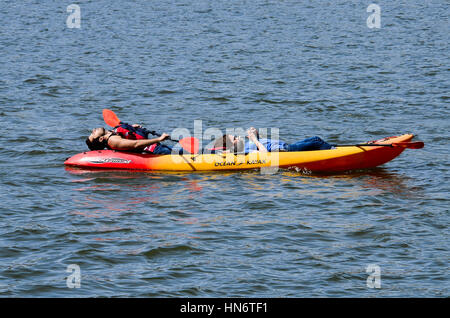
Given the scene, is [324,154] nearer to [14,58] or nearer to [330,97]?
[330,97]

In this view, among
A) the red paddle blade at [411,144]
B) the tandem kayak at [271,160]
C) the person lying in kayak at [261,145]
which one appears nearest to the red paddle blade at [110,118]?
the tandem kayak at [271,160]

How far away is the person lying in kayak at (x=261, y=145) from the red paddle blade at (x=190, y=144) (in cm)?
32

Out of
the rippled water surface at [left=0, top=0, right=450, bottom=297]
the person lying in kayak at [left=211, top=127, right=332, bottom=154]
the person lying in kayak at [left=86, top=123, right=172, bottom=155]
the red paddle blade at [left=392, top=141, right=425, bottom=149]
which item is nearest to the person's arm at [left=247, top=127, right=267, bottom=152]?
the person lying in kayak at [left=211, top=127, right=332, bottom=154]

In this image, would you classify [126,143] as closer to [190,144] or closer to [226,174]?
[190,144]

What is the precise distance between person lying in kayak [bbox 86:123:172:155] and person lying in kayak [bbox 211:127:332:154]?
40.2 inches

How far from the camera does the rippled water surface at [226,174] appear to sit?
760 centimetres

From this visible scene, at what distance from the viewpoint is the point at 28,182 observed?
36.4ft

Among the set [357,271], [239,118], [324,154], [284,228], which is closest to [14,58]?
[239,118]

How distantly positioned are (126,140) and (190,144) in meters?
1.09

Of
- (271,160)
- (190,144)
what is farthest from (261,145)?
(190,144)

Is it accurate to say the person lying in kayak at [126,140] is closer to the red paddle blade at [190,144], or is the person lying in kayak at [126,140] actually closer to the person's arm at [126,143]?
the person's arm at [126,143]

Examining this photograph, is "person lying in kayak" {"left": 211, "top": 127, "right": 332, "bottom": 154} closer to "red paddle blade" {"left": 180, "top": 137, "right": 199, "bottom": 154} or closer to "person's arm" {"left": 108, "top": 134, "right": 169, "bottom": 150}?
"red paddle blade" {"left": 180, "top": 137, "right": 199, "bottom": 154}

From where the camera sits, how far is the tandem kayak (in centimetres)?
1138

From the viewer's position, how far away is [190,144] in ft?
37.9
